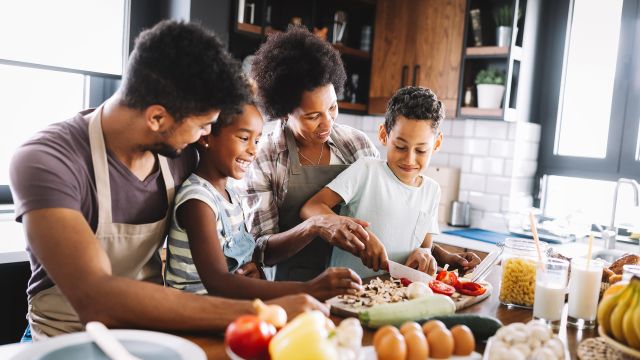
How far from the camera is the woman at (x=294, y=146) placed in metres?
1.91

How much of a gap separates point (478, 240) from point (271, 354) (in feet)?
8.40

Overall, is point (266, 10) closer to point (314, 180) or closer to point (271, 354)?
point (314, 180)

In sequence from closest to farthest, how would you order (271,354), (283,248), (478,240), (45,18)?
(271,354) → (283,248) → (45,18) → (478,240)

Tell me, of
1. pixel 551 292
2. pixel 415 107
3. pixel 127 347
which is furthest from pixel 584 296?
pixel 127 347

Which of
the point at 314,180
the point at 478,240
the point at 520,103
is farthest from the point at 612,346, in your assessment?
the point at 520,103

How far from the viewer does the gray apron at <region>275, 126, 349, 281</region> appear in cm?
203

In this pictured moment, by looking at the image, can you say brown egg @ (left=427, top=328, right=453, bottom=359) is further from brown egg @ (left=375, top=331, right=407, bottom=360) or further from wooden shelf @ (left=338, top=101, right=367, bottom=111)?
wooden shelf @ (left=338, top=101, right=367, bottom=111)

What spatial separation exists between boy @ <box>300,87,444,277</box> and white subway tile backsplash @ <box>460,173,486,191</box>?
189 centimetres

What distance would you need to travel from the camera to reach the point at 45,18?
2.91m

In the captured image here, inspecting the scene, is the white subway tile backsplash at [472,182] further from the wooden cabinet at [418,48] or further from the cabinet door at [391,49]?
the cabinet door at [391,49]

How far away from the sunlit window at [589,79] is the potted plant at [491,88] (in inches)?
20.9

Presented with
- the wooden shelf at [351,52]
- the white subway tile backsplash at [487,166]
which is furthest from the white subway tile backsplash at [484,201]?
the wooden shelf at [351,52]

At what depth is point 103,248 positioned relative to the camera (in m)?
1.36

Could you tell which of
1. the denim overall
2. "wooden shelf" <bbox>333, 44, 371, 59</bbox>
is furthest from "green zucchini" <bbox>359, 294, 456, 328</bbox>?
"wooden shelf" <bbox>333, 44, 371, 59</bbox>
